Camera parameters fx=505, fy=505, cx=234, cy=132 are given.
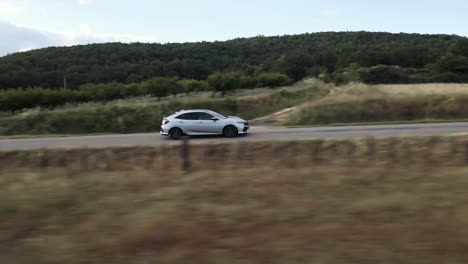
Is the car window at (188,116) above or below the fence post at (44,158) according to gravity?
above

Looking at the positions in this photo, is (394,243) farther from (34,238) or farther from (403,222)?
(34,238)

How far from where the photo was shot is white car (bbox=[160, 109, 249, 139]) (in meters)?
23.3

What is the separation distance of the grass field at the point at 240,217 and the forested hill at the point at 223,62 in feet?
192

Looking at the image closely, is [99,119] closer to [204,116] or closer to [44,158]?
[204,116]

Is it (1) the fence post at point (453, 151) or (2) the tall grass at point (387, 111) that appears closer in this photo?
(1) the fence post at point (453, 151)

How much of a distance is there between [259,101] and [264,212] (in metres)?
35.8

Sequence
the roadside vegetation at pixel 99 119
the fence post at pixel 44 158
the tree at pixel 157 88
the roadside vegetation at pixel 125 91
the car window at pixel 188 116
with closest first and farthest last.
Answer: the fence post at pixel 44 158 → the car window at pixel 188 116 → the roadside vegetation at pixel 99 119 → the roadside vegetation at pixel 125 91 → the tree at pixel 157 88

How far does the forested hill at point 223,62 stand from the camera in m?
72.4

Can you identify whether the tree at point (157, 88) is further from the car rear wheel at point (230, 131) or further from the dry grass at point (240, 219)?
the dry grass at point (240, 219)

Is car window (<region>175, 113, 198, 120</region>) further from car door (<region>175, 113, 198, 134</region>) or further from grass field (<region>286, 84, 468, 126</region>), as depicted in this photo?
grass field (<region>286, 84, 468, 126</region>)

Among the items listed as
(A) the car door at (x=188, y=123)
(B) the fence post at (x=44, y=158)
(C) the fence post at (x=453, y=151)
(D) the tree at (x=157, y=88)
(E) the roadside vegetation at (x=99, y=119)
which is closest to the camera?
(C) the fence post at (x=453, y=151)

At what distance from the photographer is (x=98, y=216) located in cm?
609

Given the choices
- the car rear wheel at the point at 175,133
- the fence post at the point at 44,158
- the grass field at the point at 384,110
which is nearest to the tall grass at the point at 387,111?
the grass field at the point at 384,110

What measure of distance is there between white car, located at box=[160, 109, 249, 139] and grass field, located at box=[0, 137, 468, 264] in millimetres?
14170
